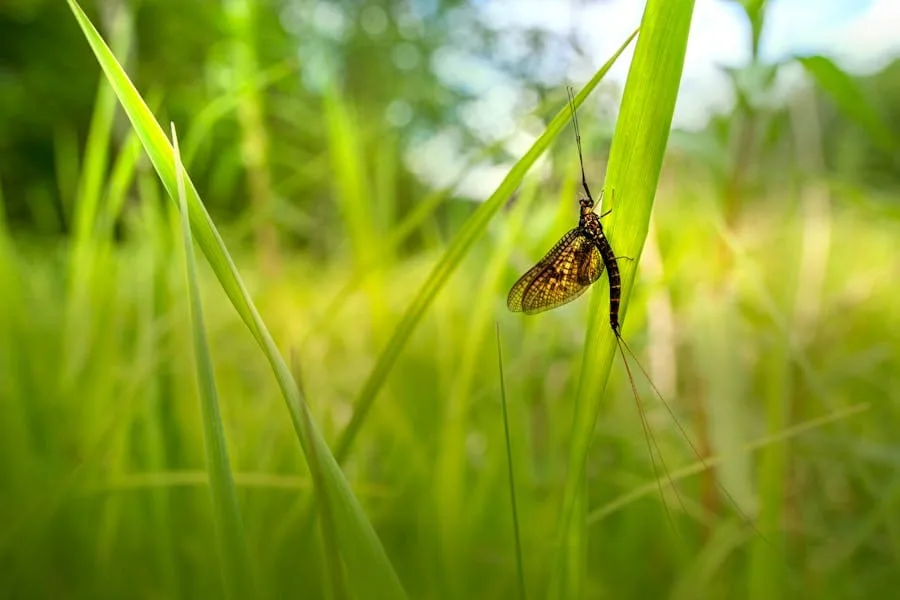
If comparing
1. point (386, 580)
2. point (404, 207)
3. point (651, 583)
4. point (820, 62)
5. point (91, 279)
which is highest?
point (404, 207)

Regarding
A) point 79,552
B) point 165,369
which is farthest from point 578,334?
point 79,552

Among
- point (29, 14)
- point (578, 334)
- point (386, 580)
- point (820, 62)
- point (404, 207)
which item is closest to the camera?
point (386, 580)

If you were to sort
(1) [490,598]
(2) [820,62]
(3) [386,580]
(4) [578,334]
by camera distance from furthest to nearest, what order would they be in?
(4) [578,334], (1) [490,598], (2) [820,62], (3) [386,580]

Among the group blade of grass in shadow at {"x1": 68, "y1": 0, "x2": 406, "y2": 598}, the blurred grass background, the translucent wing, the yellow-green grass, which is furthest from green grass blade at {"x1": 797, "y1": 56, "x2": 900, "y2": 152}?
blade of grass in shadow at {"x1": 68, "y1": 0, "x2": 406, "y2": 598}

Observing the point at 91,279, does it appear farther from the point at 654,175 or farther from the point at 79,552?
the point at 654,175

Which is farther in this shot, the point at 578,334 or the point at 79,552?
the point at 578,334

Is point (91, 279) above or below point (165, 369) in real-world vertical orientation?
above
